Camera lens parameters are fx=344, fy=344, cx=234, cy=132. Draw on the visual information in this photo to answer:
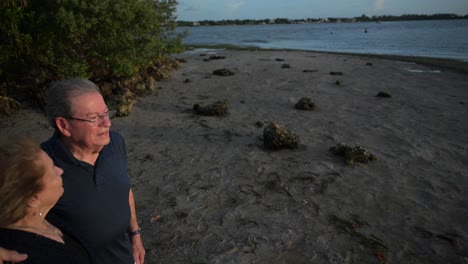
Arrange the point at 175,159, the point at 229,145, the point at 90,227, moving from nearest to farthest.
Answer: the point at 90,227 → the point at 175,159 → the point at 229,145

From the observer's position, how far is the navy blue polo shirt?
83.4 inches

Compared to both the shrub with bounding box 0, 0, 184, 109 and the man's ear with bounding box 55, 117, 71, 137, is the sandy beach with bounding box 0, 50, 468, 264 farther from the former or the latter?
the man's ear with bounding box 55, 117, 71, 137

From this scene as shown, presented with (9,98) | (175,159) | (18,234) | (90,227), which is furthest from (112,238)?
(9,98)

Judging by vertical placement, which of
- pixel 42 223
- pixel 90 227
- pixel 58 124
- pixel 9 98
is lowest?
pixel 9 98

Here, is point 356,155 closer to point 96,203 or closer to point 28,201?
point 96,203

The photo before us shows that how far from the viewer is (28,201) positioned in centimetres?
162

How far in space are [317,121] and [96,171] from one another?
6.99m

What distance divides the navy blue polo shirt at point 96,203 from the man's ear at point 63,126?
76 millimetres

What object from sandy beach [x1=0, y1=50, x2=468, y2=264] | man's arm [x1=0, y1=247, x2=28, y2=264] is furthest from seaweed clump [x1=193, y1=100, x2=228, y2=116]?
man's arm [x1=0, y1=247, x2=28, y2=264]

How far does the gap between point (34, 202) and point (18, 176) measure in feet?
0.58

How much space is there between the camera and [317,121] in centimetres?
855

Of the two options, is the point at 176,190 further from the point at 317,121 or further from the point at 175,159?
the point at 317,121

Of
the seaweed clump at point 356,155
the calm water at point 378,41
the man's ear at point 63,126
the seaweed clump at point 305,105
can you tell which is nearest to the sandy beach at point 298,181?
the seaweed clump at point 356,155

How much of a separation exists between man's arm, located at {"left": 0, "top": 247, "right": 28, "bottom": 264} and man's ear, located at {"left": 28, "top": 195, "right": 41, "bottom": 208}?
0.22 metres
